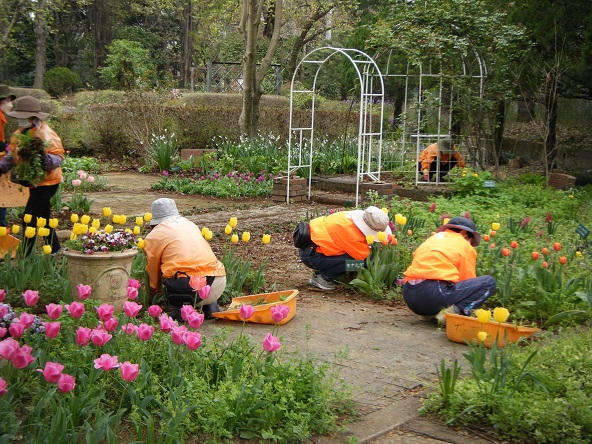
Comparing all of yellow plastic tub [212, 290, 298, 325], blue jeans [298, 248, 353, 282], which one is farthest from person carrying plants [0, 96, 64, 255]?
blue jeans [298, 248, 353, 282]

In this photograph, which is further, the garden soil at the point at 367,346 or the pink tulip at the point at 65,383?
the garden soil at the point at 367,346

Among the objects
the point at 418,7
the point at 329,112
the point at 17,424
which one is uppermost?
the point at 418,7

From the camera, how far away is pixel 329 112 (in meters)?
21.6

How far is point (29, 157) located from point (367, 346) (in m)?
3.52

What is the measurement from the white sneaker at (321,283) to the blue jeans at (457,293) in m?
1.40

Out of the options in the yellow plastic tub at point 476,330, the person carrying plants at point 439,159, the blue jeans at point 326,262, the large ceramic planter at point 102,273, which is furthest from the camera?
the person carrying plants at point 439,159

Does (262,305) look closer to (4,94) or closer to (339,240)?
(339,240)

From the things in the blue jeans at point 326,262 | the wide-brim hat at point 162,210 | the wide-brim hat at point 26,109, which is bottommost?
the blue jeans at point 326,262

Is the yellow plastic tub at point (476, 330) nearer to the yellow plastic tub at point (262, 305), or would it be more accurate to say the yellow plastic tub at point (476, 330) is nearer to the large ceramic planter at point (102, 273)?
the yellow plastic tub at point (262, 305)

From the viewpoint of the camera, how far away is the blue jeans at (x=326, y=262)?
693 cm

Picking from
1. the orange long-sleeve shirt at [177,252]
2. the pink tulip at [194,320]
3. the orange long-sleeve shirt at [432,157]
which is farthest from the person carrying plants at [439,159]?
the pink tulip at [194,320]

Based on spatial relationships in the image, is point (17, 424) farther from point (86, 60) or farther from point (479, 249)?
point (86, 60)

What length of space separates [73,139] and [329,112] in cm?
698

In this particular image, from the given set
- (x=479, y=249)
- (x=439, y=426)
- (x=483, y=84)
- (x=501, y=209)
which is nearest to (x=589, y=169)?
(x=483, y=84)
